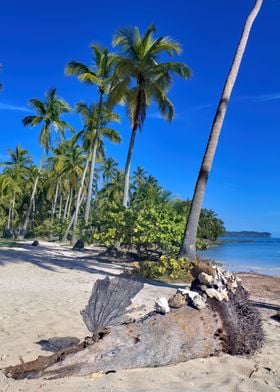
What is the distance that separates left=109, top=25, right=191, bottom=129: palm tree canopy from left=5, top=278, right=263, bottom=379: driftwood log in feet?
53.7

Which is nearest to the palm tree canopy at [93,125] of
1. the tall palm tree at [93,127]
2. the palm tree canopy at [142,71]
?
the tall palm tree at [93,127]

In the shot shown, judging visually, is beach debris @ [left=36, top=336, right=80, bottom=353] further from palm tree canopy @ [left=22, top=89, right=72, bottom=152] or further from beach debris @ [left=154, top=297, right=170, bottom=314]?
palm tree canopy @ [left=22, top=89, right=72, bottom=152]

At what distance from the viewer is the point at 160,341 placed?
12.9 feet

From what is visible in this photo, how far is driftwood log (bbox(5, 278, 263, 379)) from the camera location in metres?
3.53

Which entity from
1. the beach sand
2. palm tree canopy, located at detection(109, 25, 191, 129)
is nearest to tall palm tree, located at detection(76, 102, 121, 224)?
palm tree canopy, located at detection(109, 25, 191, 129)

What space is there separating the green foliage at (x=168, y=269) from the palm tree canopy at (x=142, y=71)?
10.3 metres

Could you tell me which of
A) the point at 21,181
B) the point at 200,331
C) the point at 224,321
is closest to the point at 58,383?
the point at 200,331

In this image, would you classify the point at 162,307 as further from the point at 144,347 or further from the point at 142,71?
the point at 142,71

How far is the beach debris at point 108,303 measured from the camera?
4.32m

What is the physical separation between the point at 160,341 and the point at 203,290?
37.6 inches

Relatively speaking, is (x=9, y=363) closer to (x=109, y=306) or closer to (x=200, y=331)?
(x=109, y=306)

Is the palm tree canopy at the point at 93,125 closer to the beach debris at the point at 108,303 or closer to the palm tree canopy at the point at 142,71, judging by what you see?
the palm tree canopy at the point at 142,71

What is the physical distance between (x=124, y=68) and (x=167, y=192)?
798cm

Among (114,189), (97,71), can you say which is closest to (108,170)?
(114,189)
